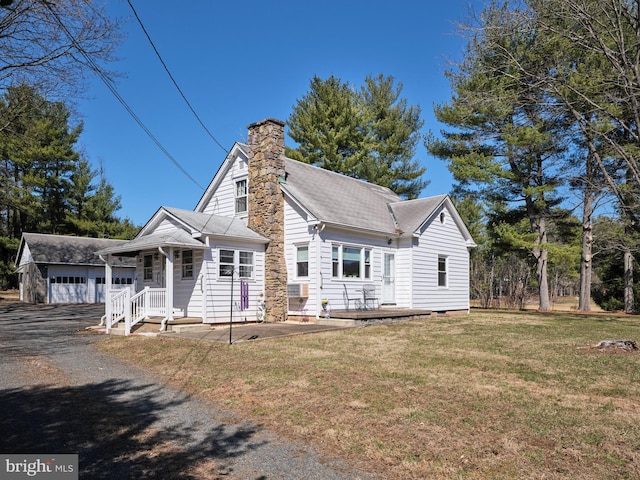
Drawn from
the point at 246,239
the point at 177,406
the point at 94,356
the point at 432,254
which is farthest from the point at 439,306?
the point at 177,406

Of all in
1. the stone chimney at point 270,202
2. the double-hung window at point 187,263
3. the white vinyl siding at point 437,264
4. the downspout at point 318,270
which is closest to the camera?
the double-hung window at point 187,263

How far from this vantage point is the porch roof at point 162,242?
563 inches

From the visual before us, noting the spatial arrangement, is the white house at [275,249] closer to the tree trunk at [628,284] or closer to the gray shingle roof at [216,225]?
the gray shingle roof at [216,225]

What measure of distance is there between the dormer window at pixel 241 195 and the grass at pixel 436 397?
7.76 metres

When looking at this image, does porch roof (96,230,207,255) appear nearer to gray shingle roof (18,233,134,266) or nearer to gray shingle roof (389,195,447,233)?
gray shingle roof (389,195,447,233)

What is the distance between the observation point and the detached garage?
111 ft

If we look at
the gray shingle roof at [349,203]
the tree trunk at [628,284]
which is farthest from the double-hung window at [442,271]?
the tree trunk at [628,284]

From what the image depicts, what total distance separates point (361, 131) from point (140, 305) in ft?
80.9

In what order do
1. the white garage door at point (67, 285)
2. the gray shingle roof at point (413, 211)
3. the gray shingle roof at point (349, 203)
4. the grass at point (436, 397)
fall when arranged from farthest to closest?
the white garage door at point (67, 285) → the gray shingle roof at point (413, 211) → the gray shingle roof at point (349, 203) → the grass at point (436, 397)

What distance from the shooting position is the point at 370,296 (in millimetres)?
18188

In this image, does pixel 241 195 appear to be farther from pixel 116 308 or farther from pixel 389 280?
pixel 389 280

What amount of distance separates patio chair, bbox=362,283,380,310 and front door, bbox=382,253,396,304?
817mm

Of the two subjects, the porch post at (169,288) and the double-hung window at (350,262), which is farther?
the double-hung window at (350,262)

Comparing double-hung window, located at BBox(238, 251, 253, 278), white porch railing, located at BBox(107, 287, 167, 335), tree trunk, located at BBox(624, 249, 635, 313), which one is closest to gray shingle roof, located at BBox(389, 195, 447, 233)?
double-hung window, located at BBox(238, 251, 253, 278)
